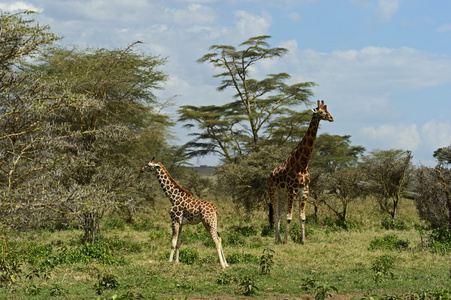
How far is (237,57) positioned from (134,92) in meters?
11.2

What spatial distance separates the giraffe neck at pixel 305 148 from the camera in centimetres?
1558

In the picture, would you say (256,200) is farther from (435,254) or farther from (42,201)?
(42,201)

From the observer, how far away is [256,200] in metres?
21.5

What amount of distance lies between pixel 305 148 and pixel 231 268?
18.6 feet

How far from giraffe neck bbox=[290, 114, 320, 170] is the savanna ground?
7.98ft

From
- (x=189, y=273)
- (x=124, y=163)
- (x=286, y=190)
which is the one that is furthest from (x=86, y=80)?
(x=189, y=273)

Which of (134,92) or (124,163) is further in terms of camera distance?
(134,92)

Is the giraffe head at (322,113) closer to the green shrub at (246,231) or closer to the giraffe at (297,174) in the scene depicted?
the giraffe at (297,174)

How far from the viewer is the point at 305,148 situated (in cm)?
1571

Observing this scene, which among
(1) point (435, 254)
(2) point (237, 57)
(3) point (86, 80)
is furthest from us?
(2) point (237, 57)

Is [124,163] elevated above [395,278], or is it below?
above

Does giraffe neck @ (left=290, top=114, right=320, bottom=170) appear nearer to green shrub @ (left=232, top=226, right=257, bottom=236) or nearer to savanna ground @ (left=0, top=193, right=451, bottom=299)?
savanna ground @ (left=0, top=193, right=451, bottom=299)

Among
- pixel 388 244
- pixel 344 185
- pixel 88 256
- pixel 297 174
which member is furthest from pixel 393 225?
pixel 88 256

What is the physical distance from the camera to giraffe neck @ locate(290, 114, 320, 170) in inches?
613
